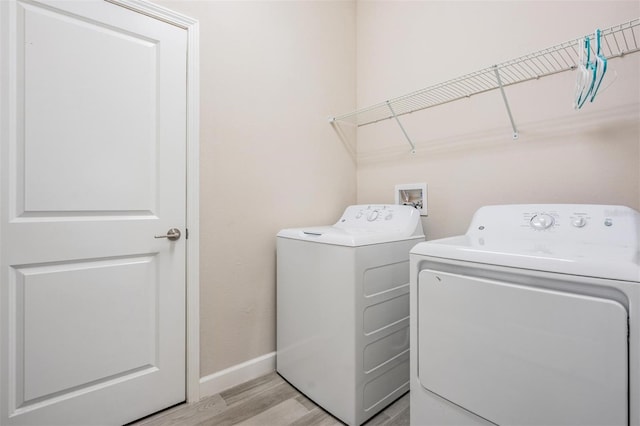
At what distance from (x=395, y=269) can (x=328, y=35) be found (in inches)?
68.2

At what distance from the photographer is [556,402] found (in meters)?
0.81

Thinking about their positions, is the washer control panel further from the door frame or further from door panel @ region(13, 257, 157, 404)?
door panel @ region(13, 257, 157, 404)

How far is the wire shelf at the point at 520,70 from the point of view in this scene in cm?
121

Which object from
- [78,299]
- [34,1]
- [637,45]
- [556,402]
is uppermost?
[34,1]

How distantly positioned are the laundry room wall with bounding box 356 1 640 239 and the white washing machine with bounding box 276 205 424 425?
42cm

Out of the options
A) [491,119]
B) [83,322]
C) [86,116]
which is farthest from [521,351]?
[86,116]

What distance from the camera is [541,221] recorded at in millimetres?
Answer: 1231

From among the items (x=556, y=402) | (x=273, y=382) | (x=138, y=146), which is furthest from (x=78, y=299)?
(x=556, y=402)

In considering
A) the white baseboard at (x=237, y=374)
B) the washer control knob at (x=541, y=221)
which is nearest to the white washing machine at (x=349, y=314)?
the white baseboard at (x=237, y=374)

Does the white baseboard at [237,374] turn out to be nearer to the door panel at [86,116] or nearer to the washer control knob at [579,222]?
the door panel at [86,116]

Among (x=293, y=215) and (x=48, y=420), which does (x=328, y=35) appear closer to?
(x=293, y=215)

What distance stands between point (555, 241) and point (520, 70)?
2.91 feet

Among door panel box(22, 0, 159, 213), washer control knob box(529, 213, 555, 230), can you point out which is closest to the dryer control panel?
washer control knob box(529, 213, 555, 230)

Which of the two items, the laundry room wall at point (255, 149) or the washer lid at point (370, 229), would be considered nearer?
the washer lid at point (370, 229)
